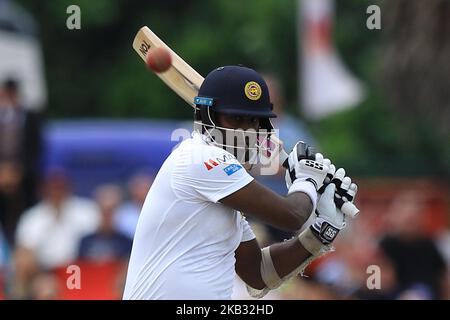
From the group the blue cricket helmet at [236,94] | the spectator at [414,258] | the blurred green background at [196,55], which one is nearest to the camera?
the blue cricket helmet at [236,94]

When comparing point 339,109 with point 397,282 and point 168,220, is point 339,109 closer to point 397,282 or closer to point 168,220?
point 397,282

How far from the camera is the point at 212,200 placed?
5.89 meters

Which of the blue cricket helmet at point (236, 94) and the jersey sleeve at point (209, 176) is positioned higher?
the blue cricket helmet at point (236, 94)

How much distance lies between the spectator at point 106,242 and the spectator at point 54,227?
18cm

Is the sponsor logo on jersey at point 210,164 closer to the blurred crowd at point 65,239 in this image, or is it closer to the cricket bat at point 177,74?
the cricket bat at point 177,74

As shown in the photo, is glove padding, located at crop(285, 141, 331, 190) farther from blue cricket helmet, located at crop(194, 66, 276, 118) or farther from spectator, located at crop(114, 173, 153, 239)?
spectator, located at crop(114, 173, 153, 239)

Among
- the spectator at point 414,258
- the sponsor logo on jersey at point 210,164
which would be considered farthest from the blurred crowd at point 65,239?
the sponsor logo on jersey at point 210,164

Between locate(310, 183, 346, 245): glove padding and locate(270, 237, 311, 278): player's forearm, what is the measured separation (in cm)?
22

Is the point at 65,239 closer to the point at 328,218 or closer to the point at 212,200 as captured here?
the point at 328,218

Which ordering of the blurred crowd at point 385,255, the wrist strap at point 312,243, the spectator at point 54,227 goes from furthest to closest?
the spectator at point 54,227 → the blurred crowd at point 385,255 → the wrist strap at point 312,243

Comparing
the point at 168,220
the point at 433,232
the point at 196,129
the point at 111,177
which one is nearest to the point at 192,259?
the point at 168,220

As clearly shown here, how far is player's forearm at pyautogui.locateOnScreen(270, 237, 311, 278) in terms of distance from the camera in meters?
6.46

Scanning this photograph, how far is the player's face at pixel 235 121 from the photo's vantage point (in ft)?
19.9

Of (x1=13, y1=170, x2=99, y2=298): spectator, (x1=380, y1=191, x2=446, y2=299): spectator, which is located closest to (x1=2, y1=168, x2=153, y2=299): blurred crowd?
(x1=13, y1=170, x2=99, y2=298): spectator
